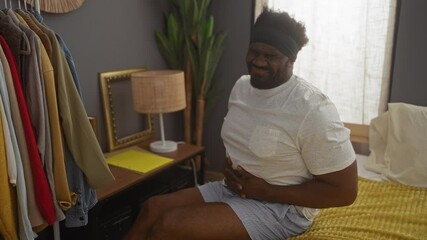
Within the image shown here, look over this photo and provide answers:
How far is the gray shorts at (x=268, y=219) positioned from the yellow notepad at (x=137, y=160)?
645 mm

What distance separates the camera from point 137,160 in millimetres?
1934

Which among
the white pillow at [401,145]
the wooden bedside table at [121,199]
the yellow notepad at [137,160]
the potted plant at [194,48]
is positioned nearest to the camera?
the wooden bedside table at [121,199]

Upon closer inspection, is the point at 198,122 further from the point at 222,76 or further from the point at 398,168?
the point at 398,168

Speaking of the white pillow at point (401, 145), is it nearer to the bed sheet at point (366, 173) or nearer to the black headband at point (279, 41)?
the bed sheet at point (366, 173)

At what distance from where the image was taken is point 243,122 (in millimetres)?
1396

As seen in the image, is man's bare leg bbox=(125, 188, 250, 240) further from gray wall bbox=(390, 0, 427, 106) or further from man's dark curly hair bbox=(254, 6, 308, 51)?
gray wall bbox=(390, 0, 427, 106)

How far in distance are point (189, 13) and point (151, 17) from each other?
0.25 meters

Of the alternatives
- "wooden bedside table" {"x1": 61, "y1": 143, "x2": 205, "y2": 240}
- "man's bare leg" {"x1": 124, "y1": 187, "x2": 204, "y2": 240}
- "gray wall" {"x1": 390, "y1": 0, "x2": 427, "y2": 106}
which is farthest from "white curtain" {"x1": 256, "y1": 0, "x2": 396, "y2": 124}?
"man's bare leg" {"x1": 124, "y1": 187, "x2": 204, "y2": 240}

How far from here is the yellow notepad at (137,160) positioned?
1.83m

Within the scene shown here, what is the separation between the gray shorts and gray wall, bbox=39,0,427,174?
1.13 metres

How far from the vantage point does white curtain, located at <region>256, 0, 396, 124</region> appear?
2.02m

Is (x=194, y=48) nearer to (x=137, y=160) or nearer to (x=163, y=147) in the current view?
(x=163, y=147)

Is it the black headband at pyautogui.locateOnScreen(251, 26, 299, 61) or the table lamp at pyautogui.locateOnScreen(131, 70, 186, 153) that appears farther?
the table lamp at pyautogui.locateOnScreen(131, 70, 186, 153)

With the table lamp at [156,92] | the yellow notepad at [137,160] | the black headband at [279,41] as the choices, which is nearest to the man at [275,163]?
the black headband at [279,41]
